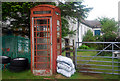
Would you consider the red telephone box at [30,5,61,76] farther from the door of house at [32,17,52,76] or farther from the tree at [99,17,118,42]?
the tree at [99,17,118,42]

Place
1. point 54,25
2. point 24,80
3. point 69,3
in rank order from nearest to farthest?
1. point 24,80
2. point 54,25
3. point 69,3

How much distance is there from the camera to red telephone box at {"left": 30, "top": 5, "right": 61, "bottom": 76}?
231 inches

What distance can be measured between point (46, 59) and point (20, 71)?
1545 millimetres

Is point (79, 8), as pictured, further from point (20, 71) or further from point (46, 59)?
point (20, 71)

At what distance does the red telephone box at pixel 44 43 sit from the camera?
5867mm

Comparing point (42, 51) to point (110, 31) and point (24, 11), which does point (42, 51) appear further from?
point (110, 31)

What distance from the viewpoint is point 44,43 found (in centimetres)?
592

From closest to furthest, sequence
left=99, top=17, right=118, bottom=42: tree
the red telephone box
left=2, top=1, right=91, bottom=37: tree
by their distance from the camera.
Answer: the red telephone box < left=2, top=1, right=91, bottom=37: tree < left=99, top=17, right=118, bottom=42: tree

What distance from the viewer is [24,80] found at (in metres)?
5.51

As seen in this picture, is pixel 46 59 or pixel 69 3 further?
pixel 69 3

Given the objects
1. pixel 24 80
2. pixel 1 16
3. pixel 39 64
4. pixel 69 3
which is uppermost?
pixel 69 3

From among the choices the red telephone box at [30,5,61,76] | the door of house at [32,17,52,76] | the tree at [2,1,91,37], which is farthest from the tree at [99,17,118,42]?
the door of house at [32,17,52,76]

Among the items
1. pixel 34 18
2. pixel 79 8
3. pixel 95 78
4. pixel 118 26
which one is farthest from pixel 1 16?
pixel 118 26

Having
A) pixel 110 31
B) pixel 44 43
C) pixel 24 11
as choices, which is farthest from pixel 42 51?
pixel 110 31
